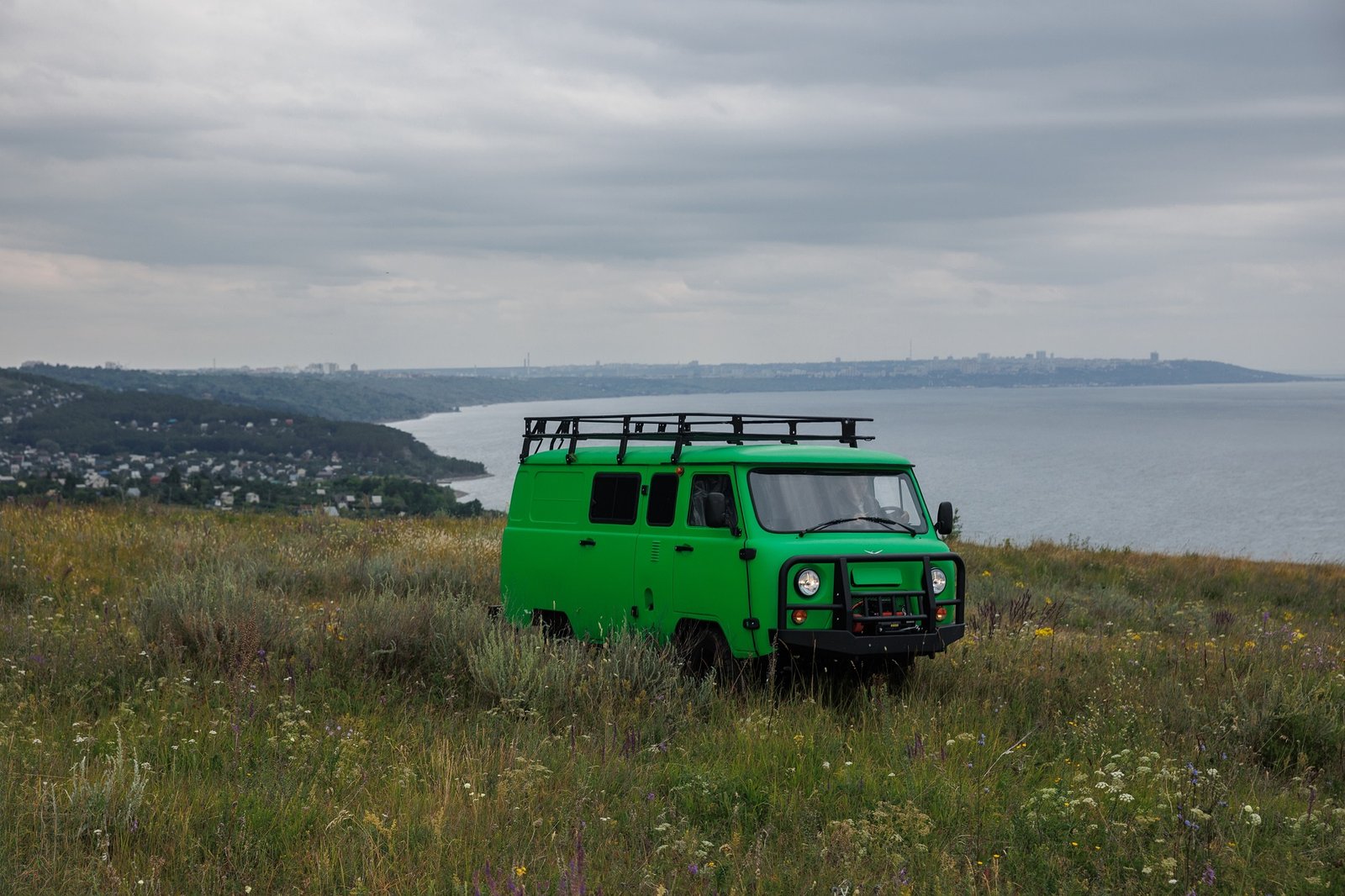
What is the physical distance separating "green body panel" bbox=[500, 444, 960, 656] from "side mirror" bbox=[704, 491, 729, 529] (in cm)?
13

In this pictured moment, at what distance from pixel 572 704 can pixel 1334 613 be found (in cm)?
1693

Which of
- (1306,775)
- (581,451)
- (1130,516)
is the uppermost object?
(581,451)

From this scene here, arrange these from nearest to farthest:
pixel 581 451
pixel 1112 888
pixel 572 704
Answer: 1. pixel 1112 888
2. pixel 572 704
3. pixel 581 451

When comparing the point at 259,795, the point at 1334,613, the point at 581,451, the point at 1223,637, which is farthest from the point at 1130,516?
the point at 259,795

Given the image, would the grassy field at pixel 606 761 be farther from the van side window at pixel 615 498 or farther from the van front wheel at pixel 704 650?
the van side window at pixel 615 498

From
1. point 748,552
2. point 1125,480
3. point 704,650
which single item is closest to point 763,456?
point 748,552

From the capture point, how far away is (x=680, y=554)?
376 inches

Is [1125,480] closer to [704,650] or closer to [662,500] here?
[662,500]

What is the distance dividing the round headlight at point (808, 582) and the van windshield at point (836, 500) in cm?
56

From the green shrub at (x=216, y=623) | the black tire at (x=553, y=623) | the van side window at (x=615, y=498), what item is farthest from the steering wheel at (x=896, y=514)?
the green shrub at (x=216, y=623)

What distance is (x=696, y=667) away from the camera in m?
9.46

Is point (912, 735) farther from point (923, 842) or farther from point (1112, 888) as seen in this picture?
point (1112, 888)

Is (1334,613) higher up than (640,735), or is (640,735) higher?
(640,735)

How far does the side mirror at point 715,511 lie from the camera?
29.1 ft
